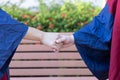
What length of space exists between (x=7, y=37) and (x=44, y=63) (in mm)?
1956

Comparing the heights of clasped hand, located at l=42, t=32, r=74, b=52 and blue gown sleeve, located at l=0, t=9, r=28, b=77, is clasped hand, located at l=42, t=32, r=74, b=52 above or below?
below

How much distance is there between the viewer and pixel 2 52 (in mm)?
3410

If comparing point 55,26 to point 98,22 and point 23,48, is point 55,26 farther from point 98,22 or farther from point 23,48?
point 98,22

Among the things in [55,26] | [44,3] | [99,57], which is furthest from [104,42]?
[44,3]

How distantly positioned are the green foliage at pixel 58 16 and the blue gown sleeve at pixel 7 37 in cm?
220

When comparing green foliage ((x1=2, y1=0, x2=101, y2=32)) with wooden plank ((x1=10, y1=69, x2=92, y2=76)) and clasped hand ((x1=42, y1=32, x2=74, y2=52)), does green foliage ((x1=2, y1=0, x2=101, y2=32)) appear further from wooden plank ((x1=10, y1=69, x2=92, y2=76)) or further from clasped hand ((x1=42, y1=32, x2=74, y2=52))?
clasped hand ((x1=42, y1=32, x2=74, y2=52))

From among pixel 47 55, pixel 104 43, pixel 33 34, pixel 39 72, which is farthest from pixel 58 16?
pixel 104 43

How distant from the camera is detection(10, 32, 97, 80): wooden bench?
535 cm

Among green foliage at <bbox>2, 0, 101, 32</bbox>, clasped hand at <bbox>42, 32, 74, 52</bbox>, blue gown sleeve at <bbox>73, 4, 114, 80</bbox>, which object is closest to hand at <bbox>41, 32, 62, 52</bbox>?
clasped hand at <bbox>42, 32, 74, 52</bbox>

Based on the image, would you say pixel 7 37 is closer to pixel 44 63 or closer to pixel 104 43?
pixel 104 43

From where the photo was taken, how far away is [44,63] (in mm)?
5379

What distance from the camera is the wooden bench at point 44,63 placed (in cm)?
535

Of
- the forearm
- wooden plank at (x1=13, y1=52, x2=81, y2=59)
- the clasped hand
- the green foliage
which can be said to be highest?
the forearm

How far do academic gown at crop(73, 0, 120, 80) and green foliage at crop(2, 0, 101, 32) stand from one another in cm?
199
